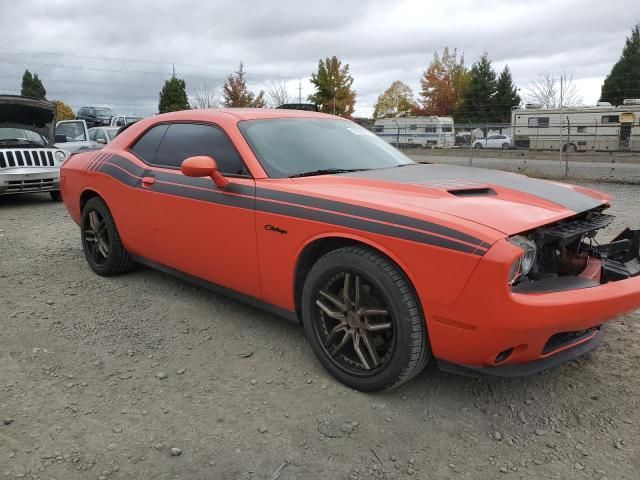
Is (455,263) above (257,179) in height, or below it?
below

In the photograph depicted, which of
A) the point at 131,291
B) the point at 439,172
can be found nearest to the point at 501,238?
the point at 439,172

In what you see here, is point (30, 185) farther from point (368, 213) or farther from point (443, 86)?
point (443, 86)

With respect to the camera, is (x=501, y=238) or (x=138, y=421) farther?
(x=138, y=421)

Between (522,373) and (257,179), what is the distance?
1.79 m

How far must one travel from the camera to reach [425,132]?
36.8 meters

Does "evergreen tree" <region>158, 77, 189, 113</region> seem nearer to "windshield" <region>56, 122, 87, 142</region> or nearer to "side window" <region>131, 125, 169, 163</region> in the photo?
"windshield" <region>56, 122, 87, 142</region>

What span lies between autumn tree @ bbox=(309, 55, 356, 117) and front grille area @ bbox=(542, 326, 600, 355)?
3788 cm

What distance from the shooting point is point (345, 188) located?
2.86 metres

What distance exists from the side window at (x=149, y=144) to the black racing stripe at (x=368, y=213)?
1.39m

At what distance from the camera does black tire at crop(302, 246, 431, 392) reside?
96.7 inches

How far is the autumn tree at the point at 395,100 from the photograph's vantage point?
58.5 m

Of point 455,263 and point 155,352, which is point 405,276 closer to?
point 455,263

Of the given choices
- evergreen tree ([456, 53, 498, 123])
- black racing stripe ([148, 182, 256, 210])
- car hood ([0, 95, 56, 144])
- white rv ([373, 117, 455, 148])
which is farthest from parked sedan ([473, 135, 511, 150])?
black racing stripe ([148, 182, 256, 210])

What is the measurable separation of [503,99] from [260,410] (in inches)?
2012
